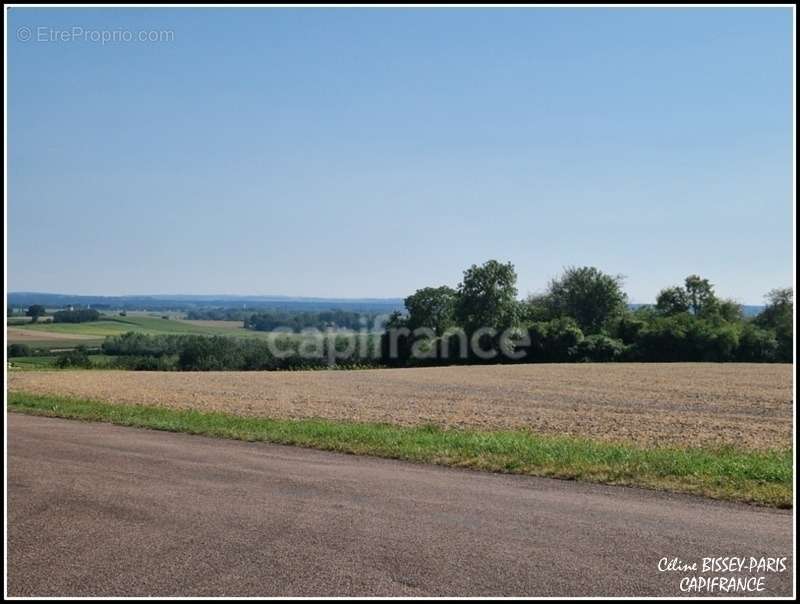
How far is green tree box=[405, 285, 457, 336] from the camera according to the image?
71.8m

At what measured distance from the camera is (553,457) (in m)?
11.3

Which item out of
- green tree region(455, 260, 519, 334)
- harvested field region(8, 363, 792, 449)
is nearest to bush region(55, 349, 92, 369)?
harvested field region(8, 363, 792, 449)

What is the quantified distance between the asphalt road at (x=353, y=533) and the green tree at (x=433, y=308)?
6095 cm

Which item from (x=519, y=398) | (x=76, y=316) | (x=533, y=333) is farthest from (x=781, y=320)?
(x=76, y=316)

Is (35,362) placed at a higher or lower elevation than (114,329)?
lower

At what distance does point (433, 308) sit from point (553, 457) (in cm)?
6201

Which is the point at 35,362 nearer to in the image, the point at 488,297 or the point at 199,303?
the point at 199,303

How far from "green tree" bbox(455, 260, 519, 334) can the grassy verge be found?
2178 inches

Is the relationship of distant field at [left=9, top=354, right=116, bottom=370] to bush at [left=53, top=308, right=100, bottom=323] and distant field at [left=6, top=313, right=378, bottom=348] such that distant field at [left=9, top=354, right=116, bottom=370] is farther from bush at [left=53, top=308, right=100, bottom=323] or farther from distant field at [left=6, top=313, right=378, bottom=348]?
bush at [left=53, top=308, right=100, bottom=323]

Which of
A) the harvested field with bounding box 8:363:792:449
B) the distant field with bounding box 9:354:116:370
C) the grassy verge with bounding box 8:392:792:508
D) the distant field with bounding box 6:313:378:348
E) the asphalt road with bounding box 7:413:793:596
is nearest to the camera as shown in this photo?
the asphalt road with bounding box 7:413:793:596

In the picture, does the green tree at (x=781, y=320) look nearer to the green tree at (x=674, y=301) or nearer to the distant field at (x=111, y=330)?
the green tree at (x=674, y=301)

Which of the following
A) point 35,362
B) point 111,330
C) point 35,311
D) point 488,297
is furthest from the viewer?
point 488,297

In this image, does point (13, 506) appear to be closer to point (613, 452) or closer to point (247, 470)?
point (247, 470)

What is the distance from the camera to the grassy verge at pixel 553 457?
30.2 feet
